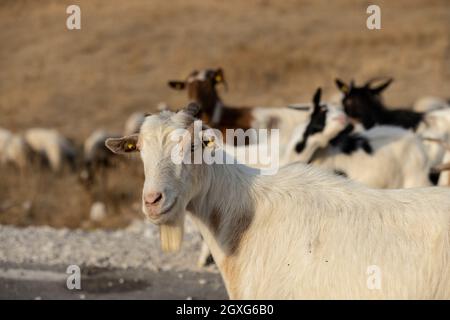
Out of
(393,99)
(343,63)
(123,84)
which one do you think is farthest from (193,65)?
(393,99)

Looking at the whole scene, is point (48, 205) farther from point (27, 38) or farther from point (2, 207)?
point (27, 38)

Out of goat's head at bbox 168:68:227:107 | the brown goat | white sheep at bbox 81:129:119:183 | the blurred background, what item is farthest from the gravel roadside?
the blurred background

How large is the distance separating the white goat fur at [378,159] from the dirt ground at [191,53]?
9.30m

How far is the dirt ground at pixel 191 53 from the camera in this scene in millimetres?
23234

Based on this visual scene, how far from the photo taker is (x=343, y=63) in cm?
2567

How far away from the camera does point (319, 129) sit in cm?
922

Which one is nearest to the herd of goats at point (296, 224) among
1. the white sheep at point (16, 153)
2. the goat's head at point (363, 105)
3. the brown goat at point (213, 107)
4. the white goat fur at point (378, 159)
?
the white goat fur at point (378, 159)

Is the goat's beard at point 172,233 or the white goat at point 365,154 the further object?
the white goat at point 365,154

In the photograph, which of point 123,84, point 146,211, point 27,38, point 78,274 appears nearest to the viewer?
point 146,211

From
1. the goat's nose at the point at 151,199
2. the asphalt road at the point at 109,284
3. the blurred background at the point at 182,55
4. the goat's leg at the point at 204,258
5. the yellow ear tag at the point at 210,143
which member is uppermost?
the blurred background at the point at 182,55

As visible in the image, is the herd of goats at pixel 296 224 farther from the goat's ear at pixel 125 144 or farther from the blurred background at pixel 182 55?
the blurred background at pixel 182 55

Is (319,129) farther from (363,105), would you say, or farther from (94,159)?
(94,159)

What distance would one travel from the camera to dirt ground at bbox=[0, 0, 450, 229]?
76.2ft
